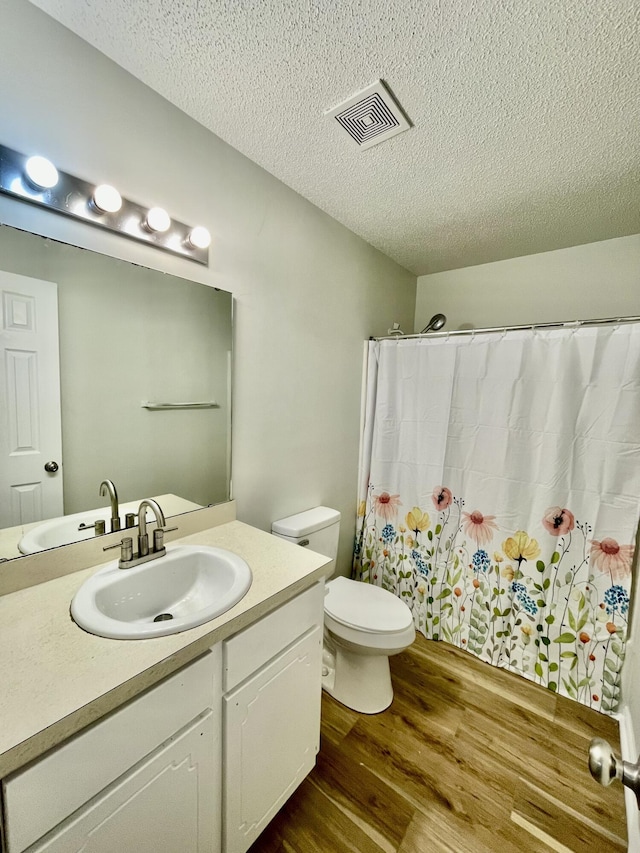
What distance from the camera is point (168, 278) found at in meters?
1.24

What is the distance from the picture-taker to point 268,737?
3.26 feet

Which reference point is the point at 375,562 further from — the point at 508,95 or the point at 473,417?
the point at 508,95

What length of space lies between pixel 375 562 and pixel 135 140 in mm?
2340

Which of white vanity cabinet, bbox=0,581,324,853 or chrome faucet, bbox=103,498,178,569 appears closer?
white vanity cabinet, bbox=0,581,324,853

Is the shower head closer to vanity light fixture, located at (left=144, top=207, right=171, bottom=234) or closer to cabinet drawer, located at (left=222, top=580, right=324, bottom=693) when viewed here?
vanity light fixture, located at (left=144, top=207, right=171, bottom=234)

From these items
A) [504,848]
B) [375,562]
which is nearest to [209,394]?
[375,562]

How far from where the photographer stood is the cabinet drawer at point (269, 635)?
869mm

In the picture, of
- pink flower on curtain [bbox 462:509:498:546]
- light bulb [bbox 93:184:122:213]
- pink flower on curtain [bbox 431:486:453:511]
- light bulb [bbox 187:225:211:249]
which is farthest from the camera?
pink flower on curtain [bbox 431:486:453:511]

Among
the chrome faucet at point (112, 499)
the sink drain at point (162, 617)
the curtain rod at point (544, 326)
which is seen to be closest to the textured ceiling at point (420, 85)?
the curtain rod at point (544, 326)

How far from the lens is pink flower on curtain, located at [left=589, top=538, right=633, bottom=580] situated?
1.51 metres

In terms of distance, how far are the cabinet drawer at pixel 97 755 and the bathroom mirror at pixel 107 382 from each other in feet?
1.84

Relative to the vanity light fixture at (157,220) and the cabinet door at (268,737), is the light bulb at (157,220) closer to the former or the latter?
the vanity light fixture at (157,220)

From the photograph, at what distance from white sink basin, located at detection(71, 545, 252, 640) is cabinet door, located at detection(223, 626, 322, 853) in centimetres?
25

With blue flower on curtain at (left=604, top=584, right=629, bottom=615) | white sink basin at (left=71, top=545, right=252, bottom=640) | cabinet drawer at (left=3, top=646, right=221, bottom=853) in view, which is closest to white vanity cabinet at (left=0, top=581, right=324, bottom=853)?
cabinet drawer at (left=3, top=646, right=221, bottom=853)
